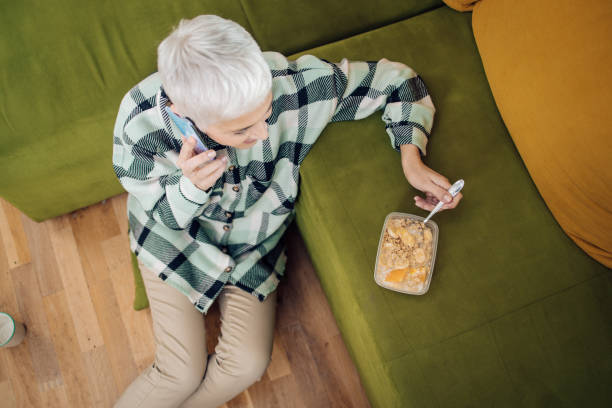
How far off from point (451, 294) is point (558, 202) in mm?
383

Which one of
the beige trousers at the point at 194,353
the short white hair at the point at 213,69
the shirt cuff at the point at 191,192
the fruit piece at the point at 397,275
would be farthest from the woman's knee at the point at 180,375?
the short white hair at the point at 213,69

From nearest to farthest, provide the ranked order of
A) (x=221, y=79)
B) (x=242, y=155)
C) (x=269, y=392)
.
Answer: (x=221, y=79)
(x=242, y=155)
(x=269, y=392)

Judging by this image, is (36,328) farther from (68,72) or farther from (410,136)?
(410,136)

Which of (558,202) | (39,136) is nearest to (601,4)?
(558,202)

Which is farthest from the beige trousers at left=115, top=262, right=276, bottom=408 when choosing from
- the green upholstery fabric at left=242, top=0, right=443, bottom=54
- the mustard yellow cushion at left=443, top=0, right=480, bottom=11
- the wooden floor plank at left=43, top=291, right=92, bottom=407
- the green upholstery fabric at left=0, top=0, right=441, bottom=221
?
the mustard yellow cushion at left=443, top=0, right=480, bottom=11

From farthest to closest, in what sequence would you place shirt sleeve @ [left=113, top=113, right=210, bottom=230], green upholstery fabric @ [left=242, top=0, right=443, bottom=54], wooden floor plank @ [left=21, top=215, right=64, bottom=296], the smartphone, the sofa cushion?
→ 1. wooden floor plank @ [left=21, top=215, right=64, bottom=296]
2. green upholstery fabric @ [left=242, top=0, right=443, bottom=54]
3. the sofa cushion
4. shirt sleeve @ [left=113, top=113, right=210, bottom=230]
5. the smartphone

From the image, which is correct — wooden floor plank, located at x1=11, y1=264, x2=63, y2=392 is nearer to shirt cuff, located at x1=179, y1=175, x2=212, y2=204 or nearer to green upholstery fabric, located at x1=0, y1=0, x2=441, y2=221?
green upholstery fabric, located at x1=0, y1=0, x2=441, y2=221

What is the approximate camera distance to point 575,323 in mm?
935

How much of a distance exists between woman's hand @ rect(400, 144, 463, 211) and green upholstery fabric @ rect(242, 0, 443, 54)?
56 cm

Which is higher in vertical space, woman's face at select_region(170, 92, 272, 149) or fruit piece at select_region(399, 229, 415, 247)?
woman's face at select_region(170, 92, 272, 149)

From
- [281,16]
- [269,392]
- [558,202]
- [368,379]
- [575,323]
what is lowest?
[269,392]

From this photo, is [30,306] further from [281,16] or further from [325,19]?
[325,19]

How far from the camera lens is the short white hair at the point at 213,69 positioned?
62 cm

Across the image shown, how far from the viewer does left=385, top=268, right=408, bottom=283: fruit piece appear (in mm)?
928
